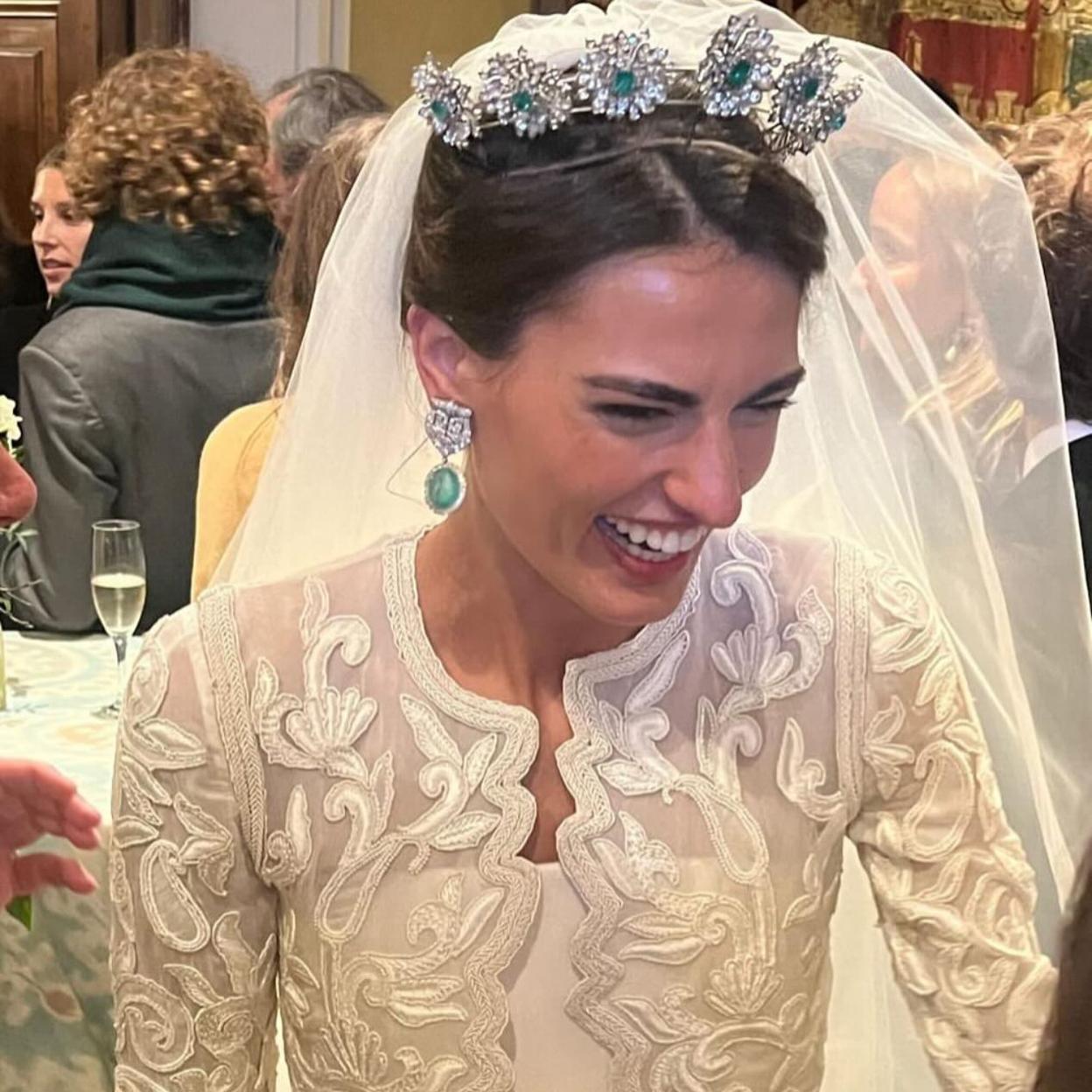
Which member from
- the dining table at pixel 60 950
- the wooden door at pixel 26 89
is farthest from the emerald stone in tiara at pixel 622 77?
the wooden door at pixel 26 89

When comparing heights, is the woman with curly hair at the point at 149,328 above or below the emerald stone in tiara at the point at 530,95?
below

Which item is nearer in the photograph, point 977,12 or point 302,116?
point 302,116

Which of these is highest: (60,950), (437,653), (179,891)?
(437,653)

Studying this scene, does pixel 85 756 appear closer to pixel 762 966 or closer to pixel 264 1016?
pixel 264 1016

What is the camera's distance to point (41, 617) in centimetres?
215

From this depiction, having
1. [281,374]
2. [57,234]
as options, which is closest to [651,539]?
[281,374]

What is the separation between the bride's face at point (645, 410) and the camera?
3.13 ft

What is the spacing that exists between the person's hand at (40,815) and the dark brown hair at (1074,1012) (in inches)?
32.8

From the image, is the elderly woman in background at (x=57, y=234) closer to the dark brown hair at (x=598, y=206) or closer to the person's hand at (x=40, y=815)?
the person's hand at (x=40, y=815)

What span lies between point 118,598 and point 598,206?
1129 millimetres

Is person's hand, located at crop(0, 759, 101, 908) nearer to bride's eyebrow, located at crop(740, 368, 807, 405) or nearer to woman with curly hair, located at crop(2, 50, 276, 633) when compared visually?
bride's eyebrow, located at crop(740, 368, 807, 405)

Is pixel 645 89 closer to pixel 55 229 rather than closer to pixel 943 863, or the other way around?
pixel 943 863

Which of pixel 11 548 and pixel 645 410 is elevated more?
pixel 645 410

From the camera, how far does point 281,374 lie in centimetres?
192
